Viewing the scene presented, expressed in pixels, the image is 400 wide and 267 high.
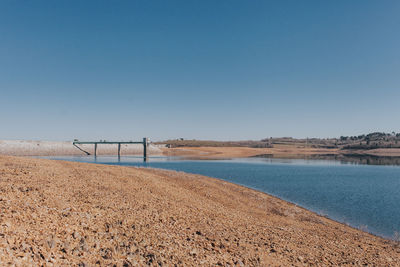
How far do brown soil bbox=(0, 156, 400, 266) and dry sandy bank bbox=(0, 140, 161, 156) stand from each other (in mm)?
105045

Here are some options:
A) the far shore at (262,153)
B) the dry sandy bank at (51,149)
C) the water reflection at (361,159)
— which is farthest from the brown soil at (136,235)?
the dry sandy bank at (51,149)

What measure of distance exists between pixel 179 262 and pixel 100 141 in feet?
410

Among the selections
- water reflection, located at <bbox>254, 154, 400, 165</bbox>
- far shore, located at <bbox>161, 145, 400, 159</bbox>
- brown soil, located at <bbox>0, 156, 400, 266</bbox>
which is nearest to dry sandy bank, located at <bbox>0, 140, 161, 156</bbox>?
far shore, located at <bbox>161, 145, 400, 159</bbox>

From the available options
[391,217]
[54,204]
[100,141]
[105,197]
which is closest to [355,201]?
[391,217]

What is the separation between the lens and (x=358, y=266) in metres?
9.25

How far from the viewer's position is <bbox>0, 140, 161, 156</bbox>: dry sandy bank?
10012cm

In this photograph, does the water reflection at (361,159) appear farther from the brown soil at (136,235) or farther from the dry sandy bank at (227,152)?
the brown soil at (136,235)

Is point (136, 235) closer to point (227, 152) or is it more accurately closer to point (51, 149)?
point (51, 149)

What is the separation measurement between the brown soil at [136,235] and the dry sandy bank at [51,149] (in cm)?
10504

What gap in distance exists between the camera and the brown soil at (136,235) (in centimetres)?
693

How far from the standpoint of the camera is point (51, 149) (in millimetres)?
110812

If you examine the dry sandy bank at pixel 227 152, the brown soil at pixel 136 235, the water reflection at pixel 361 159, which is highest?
the brown soil at pixel 136 235

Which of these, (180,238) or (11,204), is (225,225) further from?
(11,204)

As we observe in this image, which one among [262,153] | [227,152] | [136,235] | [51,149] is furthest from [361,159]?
[51,149]
